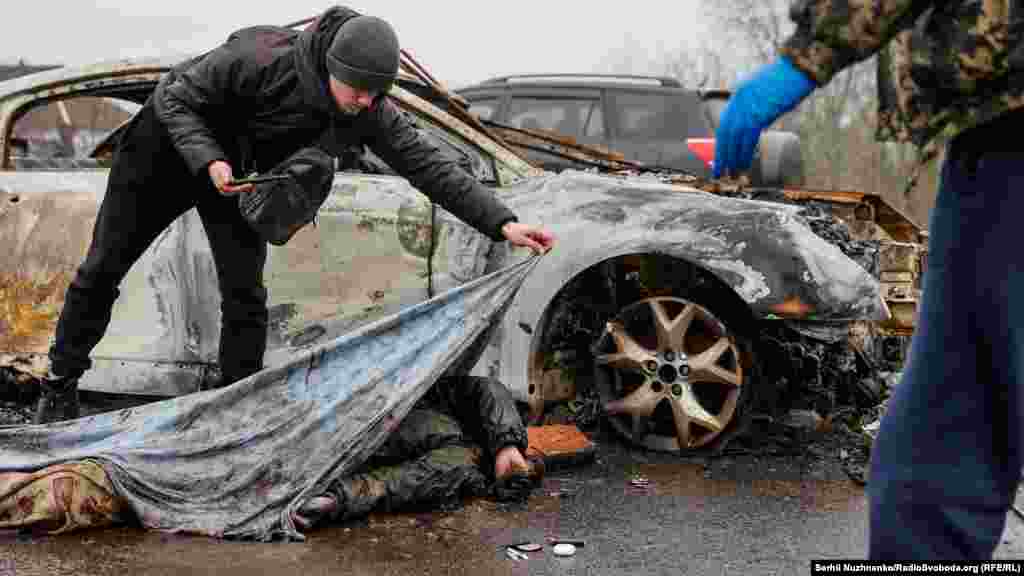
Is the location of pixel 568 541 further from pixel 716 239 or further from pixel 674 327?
pixel 716 239

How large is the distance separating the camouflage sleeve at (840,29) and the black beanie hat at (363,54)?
2092mm

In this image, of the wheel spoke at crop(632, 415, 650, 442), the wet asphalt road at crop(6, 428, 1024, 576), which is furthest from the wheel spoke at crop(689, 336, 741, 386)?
the wet asphalt road at crop(6, 428, 1024, 576)

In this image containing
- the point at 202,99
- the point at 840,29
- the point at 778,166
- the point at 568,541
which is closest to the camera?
the point at 840,29

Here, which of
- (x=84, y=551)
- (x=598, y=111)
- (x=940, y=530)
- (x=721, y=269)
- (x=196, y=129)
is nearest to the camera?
(x=940, y=530)

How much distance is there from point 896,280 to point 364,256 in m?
2.46

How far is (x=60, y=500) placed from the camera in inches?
145

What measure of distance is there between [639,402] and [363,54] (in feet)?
6.08

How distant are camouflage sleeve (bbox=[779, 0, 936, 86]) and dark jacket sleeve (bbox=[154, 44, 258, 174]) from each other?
8.05 ft

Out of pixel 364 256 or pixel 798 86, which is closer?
pixel 798 86

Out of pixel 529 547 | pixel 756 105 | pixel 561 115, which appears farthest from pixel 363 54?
pixel 561 115

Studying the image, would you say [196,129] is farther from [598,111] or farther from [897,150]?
[897,150]

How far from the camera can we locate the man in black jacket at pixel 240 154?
396 centimetres

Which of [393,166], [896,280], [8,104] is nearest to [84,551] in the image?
[393,166]

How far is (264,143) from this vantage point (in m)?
4.20
